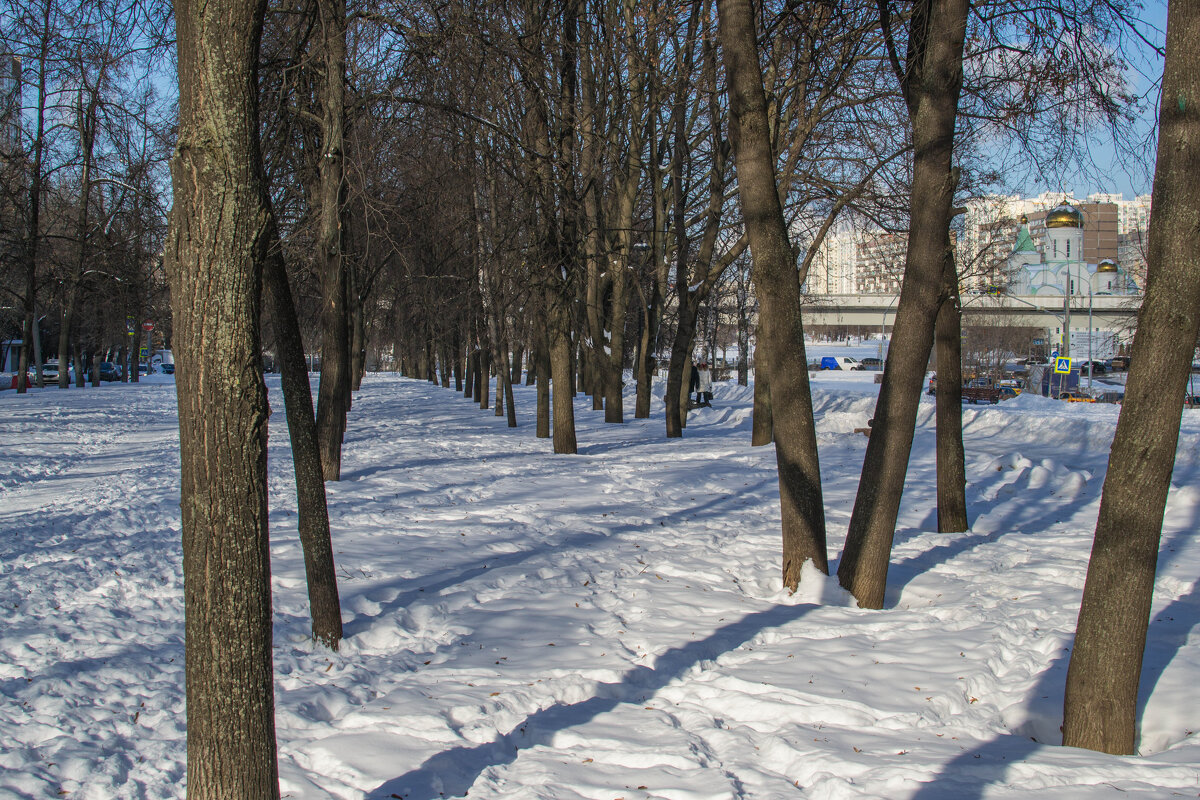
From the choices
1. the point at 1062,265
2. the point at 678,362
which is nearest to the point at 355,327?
the point at 678,362

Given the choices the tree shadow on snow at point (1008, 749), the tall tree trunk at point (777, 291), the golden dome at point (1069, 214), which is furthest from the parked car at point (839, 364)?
the tree shadow on snow at point (1008, 749)

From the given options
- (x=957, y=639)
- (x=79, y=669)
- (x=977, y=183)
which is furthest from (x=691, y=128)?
(x=79, y=669)

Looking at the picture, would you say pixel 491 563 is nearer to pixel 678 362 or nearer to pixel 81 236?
pixel 678 362

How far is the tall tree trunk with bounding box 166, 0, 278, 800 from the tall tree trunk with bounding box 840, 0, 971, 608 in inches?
197

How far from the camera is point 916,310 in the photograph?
22.1 feet

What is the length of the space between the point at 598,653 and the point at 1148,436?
3372 millimetres

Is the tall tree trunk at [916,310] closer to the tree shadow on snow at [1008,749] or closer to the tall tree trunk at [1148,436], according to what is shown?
the tree shadow on snow at [1008,749]

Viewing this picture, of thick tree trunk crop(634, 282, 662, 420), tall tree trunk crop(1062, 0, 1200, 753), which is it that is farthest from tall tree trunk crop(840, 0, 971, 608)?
thick tree trunk crop(634, 282, 662, 420)

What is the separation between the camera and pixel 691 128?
20.7 m

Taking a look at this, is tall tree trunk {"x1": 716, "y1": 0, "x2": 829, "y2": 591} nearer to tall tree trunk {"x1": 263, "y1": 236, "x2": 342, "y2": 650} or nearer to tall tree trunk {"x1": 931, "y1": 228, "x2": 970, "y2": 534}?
tall tree trunk {"x1": 931, "y1": 228, "x2": 970, "y2": 534}

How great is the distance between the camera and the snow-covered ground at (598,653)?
13.0 feet

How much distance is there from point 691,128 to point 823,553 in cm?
1560

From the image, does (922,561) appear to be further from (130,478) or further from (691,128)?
(691,128)

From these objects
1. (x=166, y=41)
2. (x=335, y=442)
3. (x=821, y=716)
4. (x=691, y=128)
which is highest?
(x=691, y=128)
